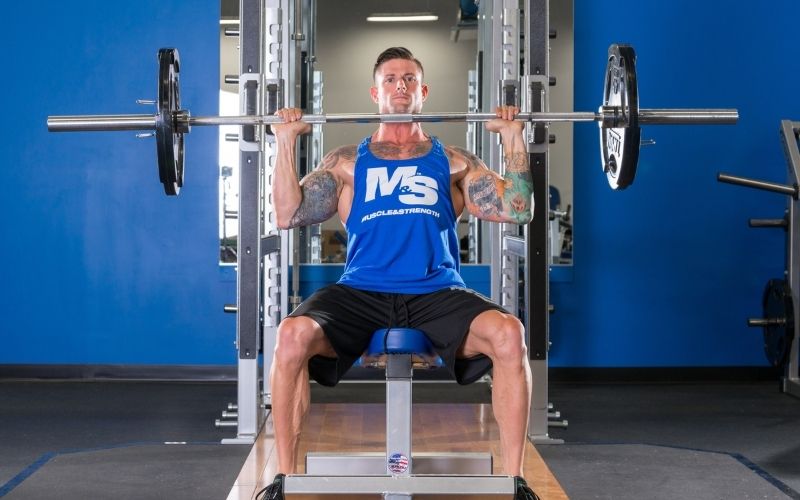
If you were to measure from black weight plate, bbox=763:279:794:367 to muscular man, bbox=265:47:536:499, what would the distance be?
218 centimetres

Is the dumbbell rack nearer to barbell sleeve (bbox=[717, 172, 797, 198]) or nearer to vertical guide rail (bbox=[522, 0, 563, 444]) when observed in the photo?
barbell sleeve (bbox=[717, 172, 797, 198])

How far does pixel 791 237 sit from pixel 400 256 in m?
2.56

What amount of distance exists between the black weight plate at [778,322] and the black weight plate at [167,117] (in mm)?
2981

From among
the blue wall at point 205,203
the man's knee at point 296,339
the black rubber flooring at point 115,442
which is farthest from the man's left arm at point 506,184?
the blue wall at point 205,203

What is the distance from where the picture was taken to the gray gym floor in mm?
2910

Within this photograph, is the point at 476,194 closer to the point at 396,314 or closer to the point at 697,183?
the point at 396,314

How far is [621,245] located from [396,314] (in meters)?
2.55

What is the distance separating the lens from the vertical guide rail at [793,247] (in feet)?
14.6

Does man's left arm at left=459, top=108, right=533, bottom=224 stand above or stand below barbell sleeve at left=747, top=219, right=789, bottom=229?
above

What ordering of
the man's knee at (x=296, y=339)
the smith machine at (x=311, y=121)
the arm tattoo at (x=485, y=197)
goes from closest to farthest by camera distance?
A: the man's knee at (x=296, y=339), the smith machine at (x=311, y=121), the arm tattoo at (x=485, y=197)

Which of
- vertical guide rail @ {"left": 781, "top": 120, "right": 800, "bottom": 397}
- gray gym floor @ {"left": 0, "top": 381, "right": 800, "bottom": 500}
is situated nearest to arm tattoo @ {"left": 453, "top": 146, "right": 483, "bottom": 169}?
gray gym floor @ {"left": 0, "top": 381, "right": 800, "bottom": 500}

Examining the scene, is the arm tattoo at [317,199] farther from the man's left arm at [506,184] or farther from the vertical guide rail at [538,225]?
the vertical guide rail at [538,225]

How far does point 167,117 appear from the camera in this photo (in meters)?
2.57

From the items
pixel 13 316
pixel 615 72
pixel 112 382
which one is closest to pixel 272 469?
pixel 615 72
